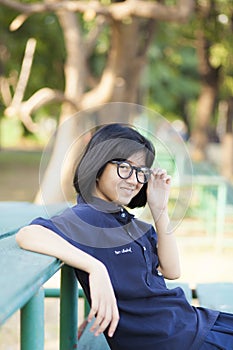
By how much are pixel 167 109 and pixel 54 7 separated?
84.6 ft

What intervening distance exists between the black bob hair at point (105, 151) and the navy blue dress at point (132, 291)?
76 millimetres

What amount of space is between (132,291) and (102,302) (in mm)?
189

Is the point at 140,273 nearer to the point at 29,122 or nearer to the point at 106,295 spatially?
the point at 106,295

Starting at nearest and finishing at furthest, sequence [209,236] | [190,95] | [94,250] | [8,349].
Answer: [94,250]
[8,349]
[209,236]
[190,95]

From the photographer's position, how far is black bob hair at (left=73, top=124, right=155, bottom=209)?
2.05m

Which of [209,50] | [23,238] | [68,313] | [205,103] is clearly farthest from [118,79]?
[205,103]

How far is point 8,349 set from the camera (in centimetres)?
434

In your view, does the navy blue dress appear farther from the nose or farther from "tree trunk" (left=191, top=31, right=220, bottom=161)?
"tree trunk" (left=191, top=31, right=220, bottom=161)

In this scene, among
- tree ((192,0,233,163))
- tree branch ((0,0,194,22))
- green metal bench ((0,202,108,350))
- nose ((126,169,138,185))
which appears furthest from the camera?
tree ((192,0,233,163))

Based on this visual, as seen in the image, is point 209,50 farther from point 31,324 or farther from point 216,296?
point 31,324

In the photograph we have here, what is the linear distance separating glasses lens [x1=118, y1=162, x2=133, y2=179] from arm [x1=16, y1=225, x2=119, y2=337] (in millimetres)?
295

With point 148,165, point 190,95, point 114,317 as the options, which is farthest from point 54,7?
point 190,95

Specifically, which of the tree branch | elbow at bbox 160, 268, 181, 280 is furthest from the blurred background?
elbow at bbox 160, 268, 181, 280

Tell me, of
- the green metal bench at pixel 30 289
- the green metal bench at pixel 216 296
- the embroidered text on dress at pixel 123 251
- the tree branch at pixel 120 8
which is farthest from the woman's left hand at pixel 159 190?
the tree branch at pixel 120 8
